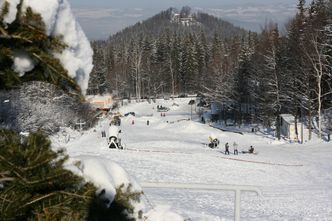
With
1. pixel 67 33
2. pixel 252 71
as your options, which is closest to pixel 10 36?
pixel 67 33

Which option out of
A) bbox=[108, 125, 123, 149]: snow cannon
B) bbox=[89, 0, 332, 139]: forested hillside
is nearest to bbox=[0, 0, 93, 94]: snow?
bbox=[89, 0, 332, 139]: forested hillside

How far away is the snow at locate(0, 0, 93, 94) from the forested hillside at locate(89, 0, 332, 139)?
6587 mm

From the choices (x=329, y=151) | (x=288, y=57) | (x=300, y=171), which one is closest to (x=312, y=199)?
(x=300, y=171)

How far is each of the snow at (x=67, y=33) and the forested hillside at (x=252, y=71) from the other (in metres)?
6.59

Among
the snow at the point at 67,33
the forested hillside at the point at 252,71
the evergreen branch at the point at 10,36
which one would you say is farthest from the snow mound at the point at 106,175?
the forested hillside at the point at 252,71

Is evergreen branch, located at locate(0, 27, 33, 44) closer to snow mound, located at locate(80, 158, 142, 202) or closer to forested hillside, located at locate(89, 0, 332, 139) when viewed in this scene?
snow mound, located at locate(80, 158, 142, 202)

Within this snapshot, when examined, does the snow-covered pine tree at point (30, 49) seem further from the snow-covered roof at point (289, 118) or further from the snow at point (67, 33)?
the snow-covered roof at point (289, 118)

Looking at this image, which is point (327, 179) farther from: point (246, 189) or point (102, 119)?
point (102, 119)

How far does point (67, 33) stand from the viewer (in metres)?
2.55

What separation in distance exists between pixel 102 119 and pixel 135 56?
121ft

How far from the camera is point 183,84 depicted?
10125cm

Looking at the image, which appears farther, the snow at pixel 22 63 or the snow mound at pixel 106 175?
the snow mound at pixel 106 175

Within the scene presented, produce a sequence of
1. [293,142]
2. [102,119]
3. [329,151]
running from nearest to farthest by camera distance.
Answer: [329,151] → [293,142] → [102,119]

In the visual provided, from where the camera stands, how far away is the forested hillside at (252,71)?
45.3 m
